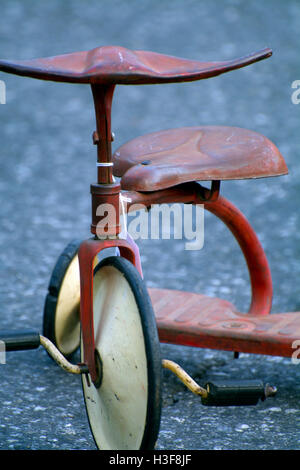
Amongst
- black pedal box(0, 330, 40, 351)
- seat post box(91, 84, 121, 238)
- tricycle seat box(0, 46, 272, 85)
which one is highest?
tricycle seat box(0, 46, 272, 85)

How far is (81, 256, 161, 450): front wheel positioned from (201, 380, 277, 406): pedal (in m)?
0.17

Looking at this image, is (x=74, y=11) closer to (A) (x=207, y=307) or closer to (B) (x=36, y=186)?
(B) (x=36, y=186)

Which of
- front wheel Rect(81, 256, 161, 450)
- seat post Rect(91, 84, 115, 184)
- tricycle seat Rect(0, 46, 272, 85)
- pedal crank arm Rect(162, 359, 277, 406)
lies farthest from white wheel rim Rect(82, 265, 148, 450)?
tricycle seat Rect(0, 46, 272, 85)

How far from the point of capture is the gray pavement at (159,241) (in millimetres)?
2172

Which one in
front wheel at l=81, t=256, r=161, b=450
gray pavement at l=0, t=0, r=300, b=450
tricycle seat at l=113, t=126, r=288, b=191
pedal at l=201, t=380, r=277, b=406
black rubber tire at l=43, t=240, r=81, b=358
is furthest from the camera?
black rubber tire at l=43, t=240, r=81, b=358

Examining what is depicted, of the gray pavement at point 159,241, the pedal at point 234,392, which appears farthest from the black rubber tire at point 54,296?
the pedal at point 234,392

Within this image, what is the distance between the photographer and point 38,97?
17.7 ft

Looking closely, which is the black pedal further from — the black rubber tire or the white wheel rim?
the black rubber tire

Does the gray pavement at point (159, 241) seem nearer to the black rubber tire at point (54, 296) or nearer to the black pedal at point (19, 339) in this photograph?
the black rubber tire at point (54, 296)

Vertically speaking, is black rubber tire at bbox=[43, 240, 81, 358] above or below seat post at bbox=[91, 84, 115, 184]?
below

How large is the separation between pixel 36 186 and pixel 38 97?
1.24 m

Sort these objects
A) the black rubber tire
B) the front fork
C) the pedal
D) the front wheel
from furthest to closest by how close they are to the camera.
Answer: the black rubber tire → the front fork → the pedal → the front wheel

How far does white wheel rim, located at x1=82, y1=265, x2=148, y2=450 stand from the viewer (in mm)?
1714
